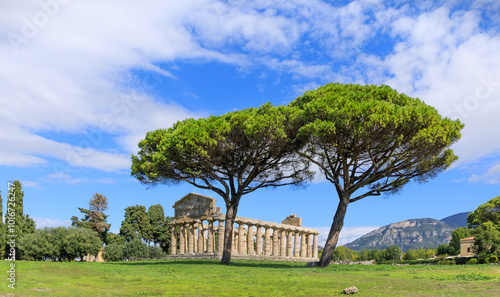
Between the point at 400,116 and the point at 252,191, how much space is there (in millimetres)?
13276

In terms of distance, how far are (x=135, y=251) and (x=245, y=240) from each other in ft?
68.8

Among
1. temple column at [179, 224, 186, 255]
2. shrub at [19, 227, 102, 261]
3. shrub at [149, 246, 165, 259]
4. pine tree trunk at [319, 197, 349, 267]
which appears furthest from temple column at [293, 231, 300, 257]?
pine tree trunk at [319, 197, 349, 267]

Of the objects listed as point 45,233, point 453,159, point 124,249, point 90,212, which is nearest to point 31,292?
point 453,159

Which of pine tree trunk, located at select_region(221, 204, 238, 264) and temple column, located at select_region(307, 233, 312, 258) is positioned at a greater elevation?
pine tree trunk, located at select_region(221, 204, 238, 264)

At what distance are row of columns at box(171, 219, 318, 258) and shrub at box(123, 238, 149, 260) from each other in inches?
302

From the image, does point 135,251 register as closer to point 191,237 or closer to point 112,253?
point 112,253

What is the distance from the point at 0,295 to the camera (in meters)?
11.4

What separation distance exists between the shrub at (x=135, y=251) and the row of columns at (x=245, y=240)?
767 cm

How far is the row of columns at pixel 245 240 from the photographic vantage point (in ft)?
164

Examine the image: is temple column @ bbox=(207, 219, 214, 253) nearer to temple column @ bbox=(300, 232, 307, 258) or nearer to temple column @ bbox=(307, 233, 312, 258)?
temple column @ bbox=(300, 232, 307, 258)

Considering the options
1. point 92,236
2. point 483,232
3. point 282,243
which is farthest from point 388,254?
point 92,236

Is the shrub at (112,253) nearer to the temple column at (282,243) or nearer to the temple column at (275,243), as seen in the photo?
the temple column at (275,243)

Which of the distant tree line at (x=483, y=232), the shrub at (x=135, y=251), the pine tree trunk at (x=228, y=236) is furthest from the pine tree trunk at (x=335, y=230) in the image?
the shrub at (x=135, y=251)

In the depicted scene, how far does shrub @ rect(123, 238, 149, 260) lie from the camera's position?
63375mm
